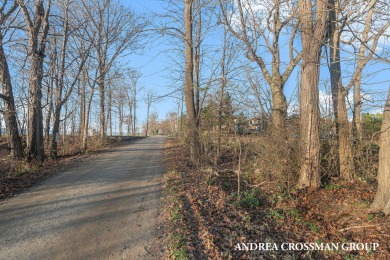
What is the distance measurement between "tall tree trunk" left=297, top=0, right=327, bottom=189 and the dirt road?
4.02 m

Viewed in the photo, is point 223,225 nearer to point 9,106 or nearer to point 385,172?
point 385,172

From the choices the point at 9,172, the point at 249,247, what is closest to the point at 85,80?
the point at 9,172

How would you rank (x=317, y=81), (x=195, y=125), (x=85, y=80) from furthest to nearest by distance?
(x=85, y=80)
(x=195, y=125)
(x=317, y=81)

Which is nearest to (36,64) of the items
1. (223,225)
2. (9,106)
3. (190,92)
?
(9,106)

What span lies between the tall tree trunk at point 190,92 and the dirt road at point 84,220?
3.48 meters

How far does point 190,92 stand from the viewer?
42.9ft

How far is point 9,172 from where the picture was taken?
1017cm

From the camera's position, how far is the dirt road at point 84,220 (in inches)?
179

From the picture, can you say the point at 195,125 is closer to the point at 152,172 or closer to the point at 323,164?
the point at 152,172

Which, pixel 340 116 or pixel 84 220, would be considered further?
pixel 340 116

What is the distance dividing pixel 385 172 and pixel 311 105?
241cm

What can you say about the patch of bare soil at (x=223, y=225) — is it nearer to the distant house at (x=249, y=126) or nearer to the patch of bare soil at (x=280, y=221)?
the patch of bare soil at (x=280, y=221)

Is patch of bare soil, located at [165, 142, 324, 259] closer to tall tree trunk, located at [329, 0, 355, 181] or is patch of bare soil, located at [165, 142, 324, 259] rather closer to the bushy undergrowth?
the bushy undergrowth

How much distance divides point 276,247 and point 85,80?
747 inches
